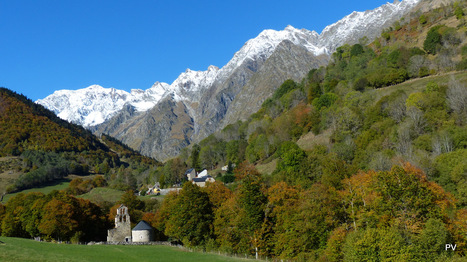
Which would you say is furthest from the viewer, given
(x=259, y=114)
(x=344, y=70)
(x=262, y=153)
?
(x=259, y=114)

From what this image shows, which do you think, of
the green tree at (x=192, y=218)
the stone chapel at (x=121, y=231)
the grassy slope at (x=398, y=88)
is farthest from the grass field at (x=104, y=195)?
the grassy slope at (x=398, y=88)

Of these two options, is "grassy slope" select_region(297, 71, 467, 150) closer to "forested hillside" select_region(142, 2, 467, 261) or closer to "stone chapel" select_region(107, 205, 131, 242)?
"forested hillside" select_region(142, 2, 467, 261)

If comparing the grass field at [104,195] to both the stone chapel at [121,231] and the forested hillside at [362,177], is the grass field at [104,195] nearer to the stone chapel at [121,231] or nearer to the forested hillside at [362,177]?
the forested hillside at [362,177]

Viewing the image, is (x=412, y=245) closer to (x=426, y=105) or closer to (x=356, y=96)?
(x=426, y=105)

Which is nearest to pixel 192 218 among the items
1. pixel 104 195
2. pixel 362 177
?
pixel 362 177

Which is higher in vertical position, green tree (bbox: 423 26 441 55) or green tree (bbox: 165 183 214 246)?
green tree (bbox: 423 26 441 55)

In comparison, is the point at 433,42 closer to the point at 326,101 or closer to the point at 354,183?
the point at 326,101

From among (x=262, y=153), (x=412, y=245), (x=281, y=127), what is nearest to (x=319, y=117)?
(x=281, y=127)

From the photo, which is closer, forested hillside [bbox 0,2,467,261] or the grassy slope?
forested hillside [bbox 0,2,467,261]

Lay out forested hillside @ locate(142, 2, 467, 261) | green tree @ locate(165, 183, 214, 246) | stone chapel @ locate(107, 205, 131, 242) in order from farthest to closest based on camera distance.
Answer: stone chapel @ locate(107, 205, 131, 242) < green tree @ locate(165, 183, 214, 246) < forested hillside @ locate(142, 2, 467, 261)

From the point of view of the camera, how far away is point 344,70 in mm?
134750

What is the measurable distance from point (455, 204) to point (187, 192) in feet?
126

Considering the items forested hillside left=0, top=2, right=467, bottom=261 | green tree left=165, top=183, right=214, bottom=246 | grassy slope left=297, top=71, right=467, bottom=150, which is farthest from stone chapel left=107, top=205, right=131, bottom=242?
grassy slope left=297, top=71, right=467, bottom=150

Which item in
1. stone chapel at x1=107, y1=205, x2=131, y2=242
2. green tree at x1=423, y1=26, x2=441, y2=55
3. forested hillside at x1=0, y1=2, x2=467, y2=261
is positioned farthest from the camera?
green tree at x1=423, y1=26, x2=441, y2=55
